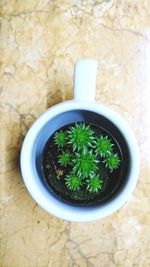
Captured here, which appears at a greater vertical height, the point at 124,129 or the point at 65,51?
the point at 65,51

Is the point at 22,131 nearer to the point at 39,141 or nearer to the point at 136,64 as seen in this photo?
the point at 39,141

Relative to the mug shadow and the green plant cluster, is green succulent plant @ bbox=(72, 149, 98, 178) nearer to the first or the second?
the green plant cluster

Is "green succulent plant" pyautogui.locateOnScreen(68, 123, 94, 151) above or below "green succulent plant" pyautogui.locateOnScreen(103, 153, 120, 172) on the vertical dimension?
above

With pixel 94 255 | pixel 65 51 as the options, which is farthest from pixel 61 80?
pixel 94 255

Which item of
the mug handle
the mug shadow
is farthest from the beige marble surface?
the mug handle

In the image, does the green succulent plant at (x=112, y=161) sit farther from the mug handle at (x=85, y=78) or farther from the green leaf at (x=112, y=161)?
the mug handle at (x=85, y=78)

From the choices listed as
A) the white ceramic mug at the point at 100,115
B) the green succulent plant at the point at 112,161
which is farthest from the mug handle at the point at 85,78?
the green succulent plant at the point at 112,161
